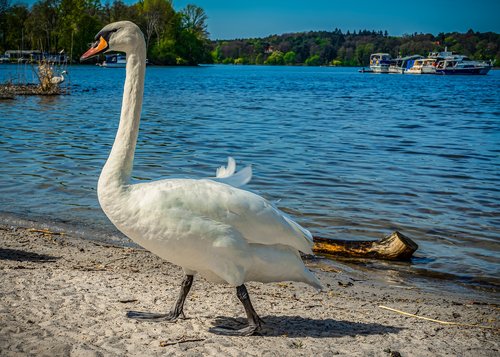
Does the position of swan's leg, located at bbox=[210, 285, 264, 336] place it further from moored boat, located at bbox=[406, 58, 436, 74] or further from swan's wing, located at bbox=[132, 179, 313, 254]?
moored boat, located at bbox=[406, 58, 436, 74]

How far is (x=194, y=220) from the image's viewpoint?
414cm

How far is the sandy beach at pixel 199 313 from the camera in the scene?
4293 mm

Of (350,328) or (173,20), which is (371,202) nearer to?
(350,328)

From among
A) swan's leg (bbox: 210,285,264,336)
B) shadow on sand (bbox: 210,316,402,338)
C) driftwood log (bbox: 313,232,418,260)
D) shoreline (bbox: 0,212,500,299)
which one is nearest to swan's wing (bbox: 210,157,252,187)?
swan's leg (bbox: 210,285,264,336)

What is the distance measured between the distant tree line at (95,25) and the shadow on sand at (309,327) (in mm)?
75854

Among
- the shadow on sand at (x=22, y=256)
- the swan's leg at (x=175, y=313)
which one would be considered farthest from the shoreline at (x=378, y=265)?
the swan's leg at (x=175, y=313)

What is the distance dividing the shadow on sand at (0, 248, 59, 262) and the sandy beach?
12mm

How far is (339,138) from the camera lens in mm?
22438

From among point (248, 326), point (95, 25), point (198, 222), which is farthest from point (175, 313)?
point (95, 25)

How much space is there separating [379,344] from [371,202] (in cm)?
717

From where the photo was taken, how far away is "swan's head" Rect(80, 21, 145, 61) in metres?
4.53

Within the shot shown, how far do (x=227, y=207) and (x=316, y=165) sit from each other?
38.5 feet

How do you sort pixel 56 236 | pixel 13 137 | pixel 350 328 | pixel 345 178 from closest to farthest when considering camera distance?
pixel 350 328, pixel 56 236, pixel 345 178, pixel 13 137

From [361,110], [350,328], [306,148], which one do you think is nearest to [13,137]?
[306,148]
